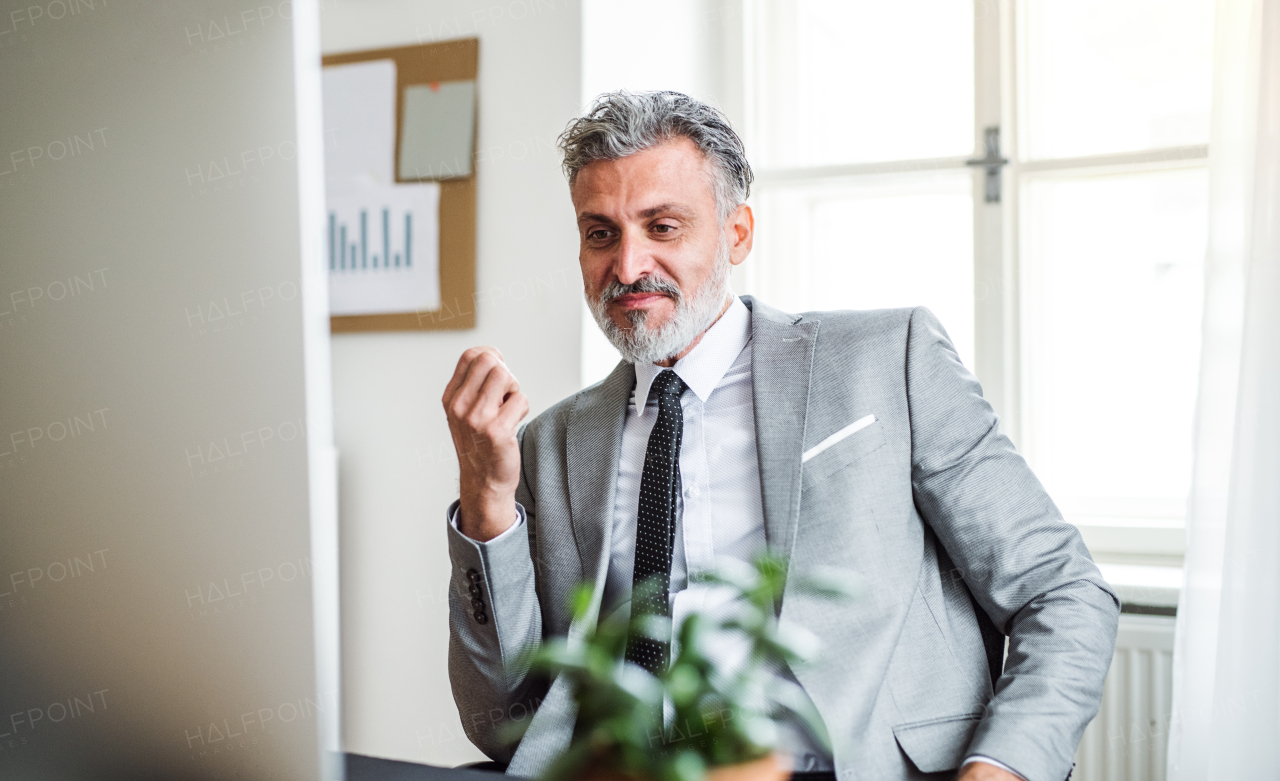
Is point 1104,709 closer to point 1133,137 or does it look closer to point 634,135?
point 1133,137

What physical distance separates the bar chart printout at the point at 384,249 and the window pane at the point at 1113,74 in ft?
4.66

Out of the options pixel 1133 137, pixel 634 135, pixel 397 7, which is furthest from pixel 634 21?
pixel 1133 137

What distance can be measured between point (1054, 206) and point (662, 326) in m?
1.22

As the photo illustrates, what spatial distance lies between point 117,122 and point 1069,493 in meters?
2.06

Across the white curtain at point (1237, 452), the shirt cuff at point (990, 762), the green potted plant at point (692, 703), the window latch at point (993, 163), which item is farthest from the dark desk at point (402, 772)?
the window latch at point (993, 163)

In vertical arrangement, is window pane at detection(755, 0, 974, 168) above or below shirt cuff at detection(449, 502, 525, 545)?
above

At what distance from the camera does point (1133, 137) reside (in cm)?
204

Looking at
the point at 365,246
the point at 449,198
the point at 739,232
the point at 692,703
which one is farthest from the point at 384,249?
the point at 692,703

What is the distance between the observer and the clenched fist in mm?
1130

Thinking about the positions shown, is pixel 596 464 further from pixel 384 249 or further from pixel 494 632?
pixel 384 249

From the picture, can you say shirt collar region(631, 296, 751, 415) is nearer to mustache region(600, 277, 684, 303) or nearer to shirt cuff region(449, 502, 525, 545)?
mustache region(600, 277, 684, 303)

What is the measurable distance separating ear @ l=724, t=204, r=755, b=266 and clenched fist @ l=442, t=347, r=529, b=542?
51 centimetres

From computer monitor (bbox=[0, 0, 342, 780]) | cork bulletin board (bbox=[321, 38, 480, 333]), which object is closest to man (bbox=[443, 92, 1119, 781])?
computer monitor (bbox=[0, 0, 342, 780])

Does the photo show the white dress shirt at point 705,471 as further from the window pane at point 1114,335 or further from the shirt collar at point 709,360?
the window pane at point 1114,335
